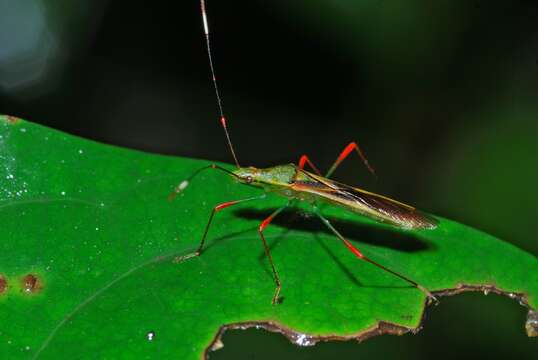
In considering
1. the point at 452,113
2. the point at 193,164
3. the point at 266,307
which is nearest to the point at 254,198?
the point at 193,164

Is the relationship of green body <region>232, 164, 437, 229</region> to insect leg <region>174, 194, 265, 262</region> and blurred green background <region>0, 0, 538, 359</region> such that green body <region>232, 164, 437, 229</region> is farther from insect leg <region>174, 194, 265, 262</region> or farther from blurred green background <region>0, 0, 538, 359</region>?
blurred green background <region>0, 0, 538, 359</region>

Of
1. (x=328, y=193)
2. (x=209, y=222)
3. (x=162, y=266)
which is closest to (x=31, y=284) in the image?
(x=162, y=266)

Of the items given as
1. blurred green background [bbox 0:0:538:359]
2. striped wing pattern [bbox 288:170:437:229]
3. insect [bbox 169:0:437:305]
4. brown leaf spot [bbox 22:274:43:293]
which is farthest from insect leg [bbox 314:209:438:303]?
blurred green background [bbox 0:0:538:359]

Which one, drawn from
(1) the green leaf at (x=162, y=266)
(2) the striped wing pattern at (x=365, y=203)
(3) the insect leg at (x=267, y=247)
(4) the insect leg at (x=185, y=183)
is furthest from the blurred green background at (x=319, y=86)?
(4) the insect leg at (x=185, y=183)

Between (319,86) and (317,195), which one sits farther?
(319,86)

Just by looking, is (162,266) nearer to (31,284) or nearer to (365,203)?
(31,284)

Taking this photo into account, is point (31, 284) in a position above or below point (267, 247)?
below

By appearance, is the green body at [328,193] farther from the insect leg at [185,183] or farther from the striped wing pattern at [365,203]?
the insect leg at [185,183]
